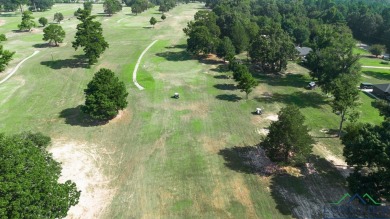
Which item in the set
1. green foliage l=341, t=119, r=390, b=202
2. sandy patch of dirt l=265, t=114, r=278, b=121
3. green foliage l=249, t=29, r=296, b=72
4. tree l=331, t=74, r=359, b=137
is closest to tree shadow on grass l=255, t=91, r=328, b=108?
sandy patch of dirt l=265, t=114, r=278, b=121

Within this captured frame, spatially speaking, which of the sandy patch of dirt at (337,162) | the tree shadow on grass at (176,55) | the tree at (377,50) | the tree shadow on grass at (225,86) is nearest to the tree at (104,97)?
the tree shadow on grass at (225,86)

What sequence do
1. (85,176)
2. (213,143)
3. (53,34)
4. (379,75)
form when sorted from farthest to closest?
(53,34), (379,75), (213,143), (85,176)

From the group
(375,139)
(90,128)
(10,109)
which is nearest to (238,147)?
(375,139)

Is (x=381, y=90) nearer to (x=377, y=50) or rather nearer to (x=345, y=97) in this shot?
(x=345, y=97)

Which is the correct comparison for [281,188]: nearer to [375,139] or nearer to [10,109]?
[375,139]

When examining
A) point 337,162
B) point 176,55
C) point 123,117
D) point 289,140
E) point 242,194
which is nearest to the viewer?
point 242,194

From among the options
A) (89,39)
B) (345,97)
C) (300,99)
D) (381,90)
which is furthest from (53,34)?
(381,90)

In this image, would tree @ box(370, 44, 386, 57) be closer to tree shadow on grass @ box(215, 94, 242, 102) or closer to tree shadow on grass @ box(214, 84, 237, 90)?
tree shadow on grass @ box(214, 84, 237, 90)
